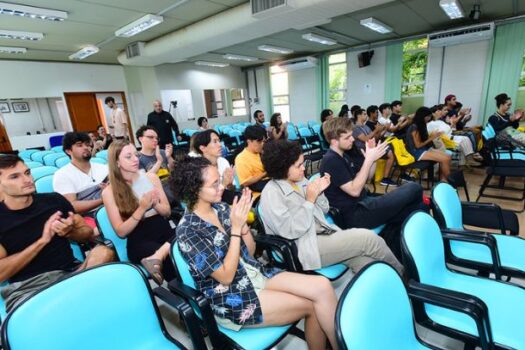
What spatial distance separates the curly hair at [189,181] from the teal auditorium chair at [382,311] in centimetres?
79

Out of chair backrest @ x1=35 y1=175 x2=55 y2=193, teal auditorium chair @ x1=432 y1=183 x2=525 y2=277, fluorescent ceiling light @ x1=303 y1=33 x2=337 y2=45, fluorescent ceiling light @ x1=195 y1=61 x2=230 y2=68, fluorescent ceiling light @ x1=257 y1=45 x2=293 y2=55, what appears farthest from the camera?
fluorescent ceiling light @ x1=195 y1=61 x2=230 y2=68

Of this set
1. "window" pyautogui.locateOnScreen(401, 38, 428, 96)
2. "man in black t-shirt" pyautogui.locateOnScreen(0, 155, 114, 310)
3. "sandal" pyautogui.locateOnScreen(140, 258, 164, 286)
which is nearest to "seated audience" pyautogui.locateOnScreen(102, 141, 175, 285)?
"sandal" pyautogui.locateOnScreen(140, 258, 164, 286)

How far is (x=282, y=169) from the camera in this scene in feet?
5.57

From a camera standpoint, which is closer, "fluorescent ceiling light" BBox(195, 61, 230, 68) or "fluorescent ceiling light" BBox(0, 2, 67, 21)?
"fluorescent ceiling light" BBox(0, 2, 67, 21)

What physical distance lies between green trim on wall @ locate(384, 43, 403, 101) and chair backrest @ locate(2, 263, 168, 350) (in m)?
9.01

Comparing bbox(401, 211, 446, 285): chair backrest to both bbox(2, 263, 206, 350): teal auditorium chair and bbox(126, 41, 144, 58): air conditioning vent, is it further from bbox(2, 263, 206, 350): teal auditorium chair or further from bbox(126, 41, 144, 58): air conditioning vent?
bbox(126, 41, 144, 58): air conditioning vent

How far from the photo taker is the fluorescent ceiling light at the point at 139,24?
4.91 m

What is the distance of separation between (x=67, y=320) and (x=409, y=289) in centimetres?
137

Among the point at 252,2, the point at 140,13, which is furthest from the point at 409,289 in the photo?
the point at 140,13

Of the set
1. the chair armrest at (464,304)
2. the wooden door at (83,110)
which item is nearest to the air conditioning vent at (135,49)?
the wooden door at (83,110)

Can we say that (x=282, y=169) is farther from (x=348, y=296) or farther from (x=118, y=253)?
(x=118, y=253)

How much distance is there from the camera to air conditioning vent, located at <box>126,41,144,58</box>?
22.0 feet

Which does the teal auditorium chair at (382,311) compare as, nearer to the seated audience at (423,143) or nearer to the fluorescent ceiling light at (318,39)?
the seated audience at (423,143)

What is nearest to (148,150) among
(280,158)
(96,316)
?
(280,158)
